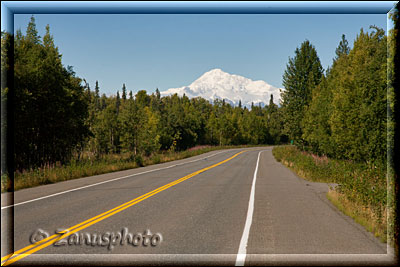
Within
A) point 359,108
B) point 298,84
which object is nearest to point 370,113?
point 359,108

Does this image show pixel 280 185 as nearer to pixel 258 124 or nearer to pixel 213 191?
pixel 213 191

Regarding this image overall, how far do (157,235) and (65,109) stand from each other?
69.2ft

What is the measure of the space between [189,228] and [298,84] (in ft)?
133

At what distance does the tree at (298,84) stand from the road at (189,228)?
32.5 meters

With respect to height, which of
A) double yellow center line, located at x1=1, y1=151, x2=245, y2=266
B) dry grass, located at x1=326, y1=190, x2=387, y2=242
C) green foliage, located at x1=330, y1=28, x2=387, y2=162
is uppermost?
green foliage, located at x1=330, y1=28, x2=387, y2=162

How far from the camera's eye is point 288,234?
6.43 m

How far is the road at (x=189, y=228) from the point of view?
504cm

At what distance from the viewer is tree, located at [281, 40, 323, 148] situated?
139 feet

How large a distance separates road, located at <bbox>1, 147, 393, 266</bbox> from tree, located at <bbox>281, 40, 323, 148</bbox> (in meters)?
32.5

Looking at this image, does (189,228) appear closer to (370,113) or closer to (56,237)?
(56,237)

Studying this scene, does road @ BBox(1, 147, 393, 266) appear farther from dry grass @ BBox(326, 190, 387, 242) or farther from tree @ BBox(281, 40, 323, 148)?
tree @ BBox(281, 40, 323, 148)

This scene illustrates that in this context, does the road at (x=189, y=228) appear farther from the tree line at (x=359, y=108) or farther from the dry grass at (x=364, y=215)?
the tree line at (x=359, y=108)

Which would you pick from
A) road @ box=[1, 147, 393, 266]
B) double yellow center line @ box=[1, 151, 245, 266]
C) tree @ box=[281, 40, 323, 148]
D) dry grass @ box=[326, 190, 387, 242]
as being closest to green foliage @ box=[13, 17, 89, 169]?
road @ box=[1, 147, 393, 266]

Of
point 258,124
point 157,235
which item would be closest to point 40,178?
point 157,235
